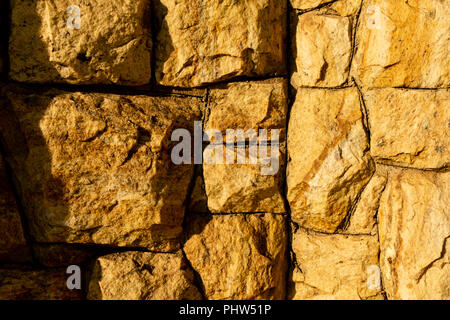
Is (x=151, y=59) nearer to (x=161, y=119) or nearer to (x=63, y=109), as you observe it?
Answer: (x=161, y=119)

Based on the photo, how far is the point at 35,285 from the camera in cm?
212

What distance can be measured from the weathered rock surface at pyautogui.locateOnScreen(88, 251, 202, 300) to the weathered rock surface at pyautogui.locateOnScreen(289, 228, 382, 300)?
0.63m

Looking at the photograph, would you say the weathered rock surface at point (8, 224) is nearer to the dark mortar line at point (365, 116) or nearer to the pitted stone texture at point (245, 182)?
the pitted stone texture at point (245, 182)

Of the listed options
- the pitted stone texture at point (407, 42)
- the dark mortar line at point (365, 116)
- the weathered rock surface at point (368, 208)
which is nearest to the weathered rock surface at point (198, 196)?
the weathered rock surface at point (368, 208)

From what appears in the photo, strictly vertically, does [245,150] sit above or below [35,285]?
above

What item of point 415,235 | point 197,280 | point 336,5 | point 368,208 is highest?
point 336,5

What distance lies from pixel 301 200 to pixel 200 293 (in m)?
0.77

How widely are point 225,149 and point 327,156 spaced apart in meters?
0.55

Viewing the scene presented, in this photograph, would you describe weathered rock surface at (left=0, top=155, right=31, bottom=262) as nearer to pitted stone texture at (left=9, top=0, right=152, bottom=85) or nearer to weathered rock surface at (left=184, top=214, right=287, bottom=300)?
→ pitted stone texture at (left=9, top=0, right=152, bottom=85)

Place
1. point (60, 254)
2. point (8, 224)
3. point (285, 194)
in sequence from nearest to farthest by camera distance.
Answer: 1. point (8, 224)
2. point (60, 254)
3. point (285, 194)

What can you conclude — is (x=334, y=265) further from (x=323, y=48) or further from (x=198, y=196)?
(x=323, y=48)

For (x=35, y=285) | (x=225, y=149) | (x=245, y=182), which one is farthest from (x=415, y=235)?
(x=35, y=285)

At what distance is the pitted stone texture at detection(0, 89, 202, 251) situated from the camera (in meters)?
2.07

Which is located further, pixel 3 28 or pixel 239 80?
pixel 239 80
